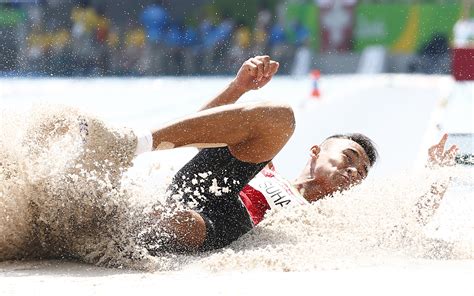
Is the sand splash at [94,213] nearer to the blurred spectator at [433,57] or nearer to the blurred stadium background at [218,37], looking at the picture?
the blurred spectator at [433,57]

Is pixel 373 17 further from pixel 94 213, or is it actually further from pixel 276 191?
pixel 94 213

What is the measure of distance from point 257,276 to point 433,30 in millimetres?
18691

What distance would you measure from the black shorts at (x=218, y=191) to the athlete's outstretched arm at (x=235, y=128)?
0.13 meters

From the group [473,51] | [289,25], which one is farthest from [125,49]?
[473,51]

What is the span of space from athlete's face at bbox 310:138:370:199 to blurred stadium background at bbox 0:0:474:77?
53.2ft

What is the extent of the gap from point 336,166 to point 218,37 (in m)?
17.1

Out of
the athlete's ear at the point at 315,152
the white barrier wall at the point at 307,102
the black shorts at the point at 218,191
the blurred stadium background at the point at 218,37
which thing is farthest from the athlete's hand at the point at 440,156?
the blurred stadium background at the point at 218,37

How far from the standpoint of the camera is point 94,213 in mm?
3691

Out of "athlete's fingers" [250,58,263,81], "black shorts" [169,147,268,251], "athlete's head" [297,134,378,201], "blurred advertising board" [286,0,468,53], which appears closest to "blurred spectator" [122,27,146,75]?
"blurred advertising board" [286,0,468,53]

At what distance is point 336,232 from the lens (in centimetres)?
427

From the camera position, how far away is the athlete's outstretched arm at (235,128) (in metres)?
3.66

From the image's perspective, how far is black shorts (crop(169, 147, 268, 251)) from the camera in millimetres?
3895

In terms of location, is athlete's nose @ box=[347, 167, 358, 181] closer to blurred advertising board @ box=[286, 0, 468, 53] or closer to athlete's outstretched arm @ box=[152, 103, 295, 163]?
athlete's outstretched arm @ box=[152, 103, 295, 163]

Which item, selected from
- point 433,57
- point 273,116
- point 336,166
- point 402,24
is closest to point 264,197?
point 336,166
